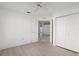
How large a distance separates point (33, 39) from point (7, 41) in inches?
89.1

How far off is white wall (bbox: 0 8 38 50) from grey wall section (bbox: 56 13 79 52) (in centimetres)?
211

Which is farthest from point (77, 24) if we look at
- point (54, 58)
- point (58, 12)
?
point (54, 58)

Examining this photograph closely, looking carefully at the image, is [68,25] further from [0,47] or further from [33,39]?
[0,47]

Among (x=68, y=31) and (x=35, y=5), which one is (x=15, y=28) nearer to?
(x=35, y=5)

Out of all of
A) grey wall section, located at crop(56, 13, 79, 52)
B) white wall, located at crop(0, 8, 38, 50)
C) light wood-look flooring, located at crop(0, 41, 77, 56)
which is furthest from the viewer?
white wall, located at crop(0, 8, 38, 50)

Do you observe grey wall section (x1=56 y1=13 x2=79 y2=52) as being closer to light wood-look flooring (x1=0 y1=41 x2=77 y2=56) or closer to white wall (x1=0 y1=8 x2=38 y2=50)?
light wood-look flooring (x1=0 y1=41 x2=77 y2=56)

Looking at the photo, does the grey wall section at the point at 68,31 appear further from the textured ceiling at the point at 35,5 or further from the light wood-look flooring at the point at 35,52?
the textured ceiling at the point at 35,5

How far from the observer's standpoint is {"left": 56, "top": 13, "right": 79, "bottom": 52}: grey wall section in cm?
360

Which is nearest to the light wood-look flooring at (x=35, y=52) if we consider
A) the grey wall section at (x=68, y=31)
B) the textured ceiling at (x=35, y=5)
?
the grey wall section at (x=68, y=31)

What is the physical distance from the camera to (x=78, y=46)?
3.51m

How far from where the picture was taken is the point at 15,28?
467 cm

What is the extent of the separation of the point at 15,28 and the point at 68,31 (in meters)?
3.12

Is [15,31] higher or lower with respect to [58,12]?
lower

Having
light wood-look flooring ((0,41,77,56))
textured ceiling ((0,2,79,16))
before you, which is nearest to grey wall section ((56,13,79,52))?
light wood-look flooring ((0,41,77,56))
